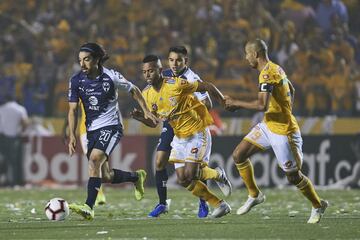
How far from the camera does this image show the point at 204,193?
12.2m

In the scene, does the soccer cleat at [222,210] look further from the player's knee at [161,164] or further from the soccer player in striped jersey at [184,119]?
the player's knee at [161,164]

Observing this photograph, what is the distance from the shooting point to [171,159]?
1244cm

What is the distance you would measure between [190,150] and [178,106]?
59 cm

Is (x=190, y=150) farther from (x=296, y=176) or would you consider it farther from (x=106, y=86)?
(x=296, y=176)

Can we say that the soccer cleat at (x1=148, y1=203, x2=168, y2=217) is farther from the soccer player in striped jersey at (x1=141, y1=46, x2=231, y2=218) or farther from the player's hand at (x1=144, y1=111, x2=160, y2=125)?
the player's hand at (x1=144, y1=111, x2=160, y2=125)

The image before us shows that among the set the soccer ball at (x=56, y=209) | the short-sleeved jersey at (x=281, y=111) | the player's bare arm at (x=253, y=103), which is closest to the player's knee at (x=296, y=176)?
the short-sleeved jersey at (x=281, y=111)

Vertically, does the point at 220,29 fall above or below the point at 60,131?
above

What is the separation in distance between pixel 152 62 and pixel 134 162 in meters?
9.34

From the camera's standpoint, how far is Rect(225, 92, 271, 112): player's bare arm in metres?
10.7

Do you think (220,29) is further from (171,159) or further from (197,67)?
(171,159)

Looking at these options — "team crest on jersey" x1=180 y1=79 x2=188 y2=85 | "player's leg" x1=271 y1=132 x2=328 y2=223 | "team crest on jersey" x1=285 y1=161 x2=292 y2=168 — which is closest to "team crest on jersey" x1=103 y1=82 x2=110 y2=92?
"team crest on jersey" x1=180 y1=79 x2=188 y2=85

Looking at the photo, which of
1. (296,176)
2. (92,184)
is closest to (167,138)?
(92,184)

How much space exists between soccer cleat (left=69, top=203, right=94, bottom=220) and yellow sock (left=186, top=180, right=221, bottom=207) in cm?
140

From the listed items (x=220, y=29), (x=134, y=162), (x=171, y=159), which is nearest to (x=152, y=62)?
(x=171, y=159)
